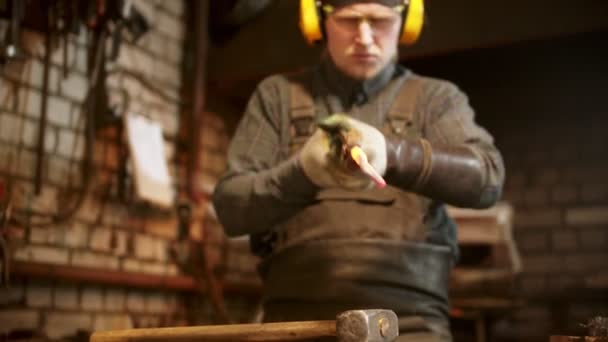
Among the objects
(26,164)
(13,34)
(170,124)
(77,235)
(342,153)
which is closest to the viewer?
(342,153)

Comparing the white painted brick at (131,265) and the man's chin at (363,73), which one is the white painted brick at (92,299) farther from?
the man's chin at (363,73)

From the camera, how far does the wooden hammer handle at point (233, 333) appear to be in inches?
50.4

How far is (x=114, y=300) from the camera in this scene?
143 inches

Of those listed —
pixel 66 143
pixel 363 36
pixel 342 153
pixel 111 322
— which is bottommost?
pixel 111 322

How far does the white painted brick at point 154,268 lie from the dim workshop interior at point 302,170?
11 millimetres

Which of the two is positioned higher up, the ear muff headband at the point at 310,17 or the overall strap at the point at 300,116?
the ear muff headband at the point at 310,17

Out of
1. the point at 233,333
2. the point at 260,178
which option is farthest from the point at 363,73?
the point at 233,333

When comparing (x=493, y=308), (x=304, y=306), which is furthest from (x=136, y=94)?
(x=304, y=306)

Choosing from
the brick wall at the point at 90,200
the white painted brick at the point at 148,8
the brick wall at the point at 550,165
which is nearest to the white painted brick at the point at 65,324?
the brick wall at the point at 90,200

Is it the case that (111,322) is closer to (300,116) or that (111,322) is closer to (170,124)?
(170,124)

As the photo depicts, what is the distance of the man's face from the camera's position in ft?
6.21

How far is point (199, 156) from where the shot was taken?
4.14 meters

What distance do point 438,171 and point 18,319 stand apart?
216 centimetres

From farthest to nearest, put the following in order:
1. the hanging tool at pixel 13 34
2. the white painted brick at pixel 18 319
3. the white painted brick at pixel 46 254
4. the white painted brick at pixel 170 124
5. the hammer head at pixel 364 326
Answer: the white painted brick at pixel 170 124 < the white painted brick at pixel 46 254 < the white painted brick at pixel 18 319 < the hanging tool at pixel 13 34 < the hammer head at pixel 364 326
